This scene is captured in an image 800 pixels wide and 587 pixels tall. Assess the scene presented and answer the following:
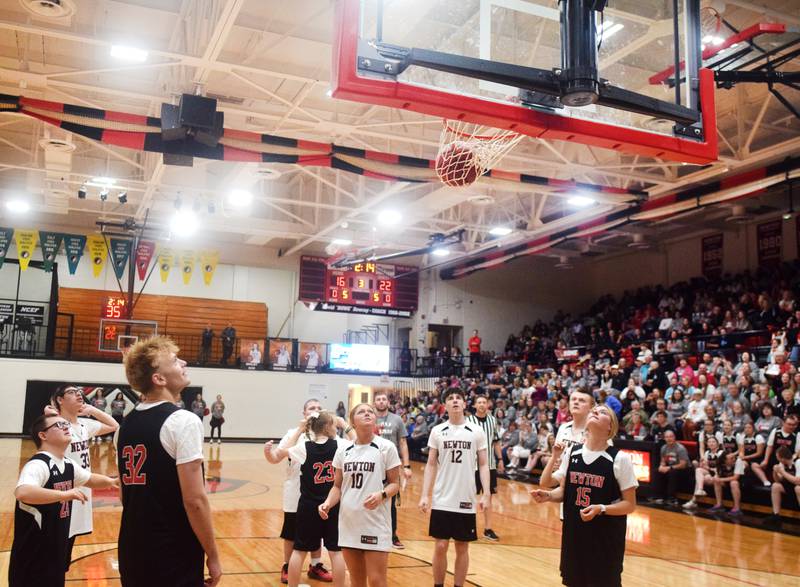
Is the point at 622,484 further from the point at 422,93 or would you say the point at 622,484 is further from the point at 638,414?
the point at 638,414

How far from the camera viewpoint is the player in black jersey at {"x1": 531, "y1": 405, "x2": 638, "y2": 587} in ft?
13.5

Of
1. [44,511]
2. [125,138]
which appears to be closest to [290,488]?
[44,511]

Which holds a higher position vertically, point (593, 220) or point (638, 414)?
point (593, 220)

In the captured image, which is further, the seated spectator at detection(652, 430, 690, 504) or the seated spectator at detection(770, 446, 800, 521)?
the seated spectator at detection(652, 430, 690, 504)

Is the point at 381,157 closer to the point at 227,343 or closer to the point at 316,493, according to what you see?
the point at 316,493

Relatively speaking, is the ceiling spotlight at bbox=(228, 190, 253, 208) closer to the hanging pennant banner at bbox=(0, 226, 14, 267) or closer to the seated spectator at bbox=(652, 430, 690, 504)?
the hanging pennant banner at bbox=(0, 226, 14, 267)

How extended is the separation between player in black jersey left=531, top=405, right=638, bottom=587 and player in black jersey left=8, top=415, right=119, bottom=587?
269cm

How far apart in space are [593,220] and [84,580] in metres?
14.5

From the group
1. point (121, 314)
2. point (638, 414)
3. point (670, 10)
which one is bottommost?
point (638, 414)

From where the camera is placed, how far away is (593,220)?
1781cm

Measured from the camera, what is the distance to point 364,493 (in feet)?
16.1

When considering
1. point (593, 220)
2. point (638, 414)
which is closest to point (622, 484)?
point (638, 414)

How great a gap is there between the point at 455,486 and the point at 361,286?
1618 cm

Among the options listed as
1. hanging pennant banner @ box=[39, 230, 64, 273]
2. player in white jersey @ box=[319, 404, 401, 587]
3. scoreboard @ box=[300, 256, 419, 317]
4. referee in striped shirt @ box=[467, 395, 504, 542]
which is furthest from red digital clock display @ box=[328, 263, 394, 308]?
player in white jersey @ box=[319, 404, 401, 587]
